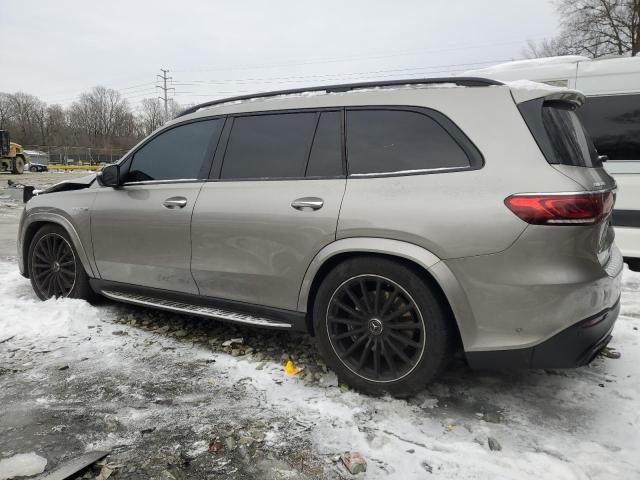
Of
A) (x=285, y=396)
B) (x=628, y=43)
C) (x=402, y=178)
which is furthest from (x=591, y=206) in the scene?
(x=628, y=43)

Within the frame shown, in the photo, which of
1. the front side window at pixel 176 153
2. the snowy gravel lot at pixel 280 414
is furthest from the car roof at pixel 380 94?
the snowy gravel lot at pixel 280 414

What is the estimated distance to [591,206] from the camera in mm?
2438

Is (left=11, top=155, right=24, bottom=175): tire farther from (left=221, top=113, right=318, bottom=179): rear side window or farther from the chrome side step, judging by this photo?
(left=221, top=113, right=318, bottom=179): rear side window

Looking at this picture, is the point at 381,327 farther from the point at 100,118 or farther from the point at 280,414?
the point at 100,118

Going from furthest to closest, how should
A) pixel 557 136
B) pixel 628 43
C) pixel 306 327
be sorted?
pixel 628 43
pixel 306 327
pixel 557 136

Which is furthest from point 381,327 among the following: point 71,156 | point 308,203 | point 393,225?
point 71,156

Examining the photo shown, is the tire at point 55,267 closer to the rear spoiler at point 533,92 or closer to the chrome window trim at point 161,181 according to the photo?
the chrome window trim at point 161,181

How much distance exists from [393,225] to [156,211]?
1.98 meters

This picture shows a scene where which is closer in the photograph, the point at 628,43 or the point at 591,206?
the point at 591,206

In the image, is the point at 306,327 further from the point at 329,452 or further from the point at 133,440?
the point at 133,440

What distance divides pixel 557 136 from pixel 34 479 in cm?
309

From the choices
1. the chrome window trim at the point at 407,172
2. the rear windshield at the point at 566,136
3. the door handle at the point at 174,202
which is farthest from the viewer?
the door handle at the point at 174,202

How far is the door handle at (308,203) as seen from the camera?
301cm

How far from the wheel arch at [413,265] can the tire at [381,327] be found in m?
0.05
